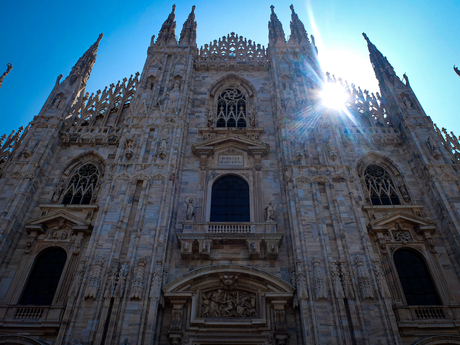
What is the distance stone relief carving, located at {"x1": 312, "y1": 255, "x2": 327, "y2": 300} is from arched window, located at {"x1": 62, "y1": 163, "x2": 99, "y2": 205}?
10108 millimetres

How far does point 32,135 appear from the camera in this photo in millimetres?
16703

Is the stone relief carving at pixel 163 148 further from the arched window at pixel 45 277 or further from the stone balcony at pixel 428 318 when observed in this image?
the stone balcony at pixel 428 318

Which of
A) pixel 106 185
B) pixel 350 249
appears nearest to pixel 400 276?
pixel 350 249

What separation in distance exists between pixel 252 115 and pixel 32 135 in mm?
10952

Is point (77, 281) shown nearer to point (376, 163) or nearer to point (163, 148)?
point (163, 148)

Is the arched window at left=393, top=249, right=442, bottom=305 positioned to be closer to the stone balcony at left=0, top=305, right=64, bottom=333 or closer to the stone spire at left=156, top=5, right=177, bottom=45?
the stone balcony at left=0, top=305, right=64, bottom=333

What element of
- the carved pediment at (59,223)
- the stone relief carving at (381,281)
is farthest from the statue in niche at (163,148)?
the stone relief carving at (381,281)

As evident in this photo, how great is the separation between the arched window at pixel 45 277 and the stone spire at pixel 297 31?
1802 cm

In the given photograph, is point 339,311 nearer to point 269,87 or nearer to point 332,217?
point 332,217

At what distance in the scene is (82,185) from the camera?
16203 millimetres

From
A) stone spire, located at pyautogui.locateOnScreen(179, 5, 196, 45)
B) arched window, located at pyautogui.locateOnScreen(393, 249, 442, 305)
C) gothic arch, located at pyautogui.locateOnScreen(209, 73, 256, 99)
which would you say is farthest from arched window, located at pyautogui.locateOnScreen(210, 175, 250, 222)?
stone spire, located at pyautogui.locateOnScreen(179, 5, 196, 45)

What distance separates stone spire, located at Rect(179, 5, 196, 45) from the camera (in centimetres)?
2238

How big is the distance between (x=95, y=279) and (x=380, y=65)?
1899 cm

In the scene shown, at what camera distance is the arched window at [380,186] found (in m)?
15.8
